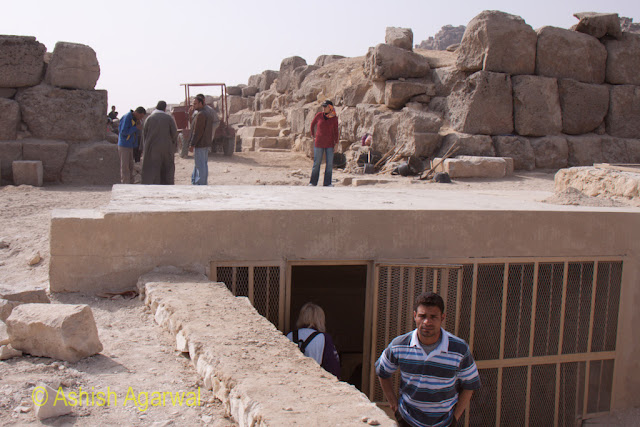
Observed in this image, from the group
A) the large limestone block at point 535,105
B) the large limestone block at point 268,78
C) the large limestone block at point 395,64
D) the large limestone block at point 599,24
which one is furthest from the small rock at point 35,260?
the large limestone block at point 268,78

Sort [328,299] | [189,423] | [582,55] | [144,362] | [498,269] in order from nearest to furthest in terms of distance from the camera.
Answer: [189,423]
[144,362]
[498,269]
[328,299]
[582,55]

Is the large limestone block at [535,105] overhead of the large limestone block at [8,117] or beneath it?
overhead

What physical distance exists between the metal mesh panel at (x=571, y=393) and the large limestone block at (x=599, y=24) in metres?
9.83

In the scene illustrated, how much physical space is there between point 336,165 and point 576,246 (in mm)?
9467

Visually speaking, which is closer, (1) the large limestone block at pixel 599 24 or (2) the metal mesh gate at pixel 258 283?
(2) the metal mesh gate at pixel 258 283

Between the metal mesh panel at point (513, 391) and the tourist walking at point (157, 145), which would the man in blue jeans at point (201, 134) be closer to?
the tourist walking at point (157, 145)

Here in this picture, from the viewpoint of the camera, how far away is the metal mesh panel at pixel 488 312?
5375 mm

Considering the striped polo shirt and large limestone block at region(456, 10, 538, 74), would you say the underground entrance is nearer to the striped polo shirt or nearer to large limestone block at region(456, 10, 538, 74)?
the striped polo shirt

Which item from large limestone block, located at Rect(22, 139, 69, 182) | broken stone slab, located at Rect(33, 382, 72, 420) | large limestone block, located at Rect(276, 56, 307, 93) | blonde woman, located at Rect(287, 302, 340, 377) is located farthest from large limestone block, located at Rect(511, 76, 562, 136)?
large limestone block, located at Rect(276, 56, 307, 93)

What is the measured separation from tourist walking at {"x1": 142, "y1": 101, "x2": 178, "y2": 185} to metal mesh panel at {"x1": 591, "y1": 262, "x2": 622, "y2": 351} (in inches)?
224

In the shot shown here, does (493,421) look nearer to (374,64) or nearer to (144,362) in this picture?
(144,362)

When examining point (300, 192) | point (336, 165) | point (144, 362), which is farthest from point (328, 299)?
point (336, 165)

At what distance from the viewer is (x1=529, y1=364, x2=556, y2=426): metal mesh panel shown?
18.7 ft

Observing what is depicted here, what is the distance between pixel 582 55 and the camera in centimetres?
1298
